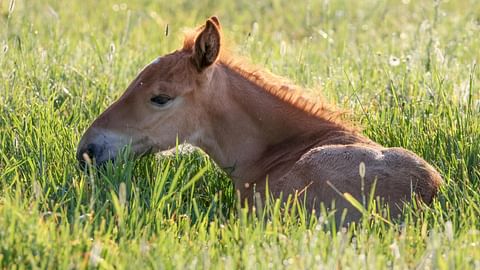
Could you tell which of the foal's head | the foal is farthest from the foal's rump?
the foal's head

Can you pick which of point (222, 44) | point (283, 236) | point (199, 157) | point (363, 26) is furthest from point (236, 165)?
point (363, 26)

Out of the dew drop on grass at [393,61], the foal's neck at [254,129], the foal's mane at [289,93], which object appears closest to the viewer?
the foal's neck at [254,129]

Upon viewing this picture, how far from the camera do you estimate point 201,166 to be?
616cm

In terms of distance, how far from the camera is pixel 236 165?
19.6ft

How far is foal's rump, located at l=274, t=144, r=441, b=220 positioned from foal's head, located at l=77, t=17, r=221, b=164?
0.80 m

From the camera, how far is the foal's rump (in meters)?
5.02

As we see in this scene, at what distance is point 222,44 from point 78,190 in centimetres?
149

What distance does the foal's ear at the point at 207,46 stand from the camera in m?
5.58

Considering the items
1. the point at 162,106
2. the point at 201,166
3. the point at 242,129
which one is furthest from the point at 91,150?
the point at 242,129

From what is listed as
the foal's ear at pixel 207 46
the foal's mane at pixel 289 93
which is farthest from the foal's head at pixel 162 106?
the foal's mane at pixel 289 93

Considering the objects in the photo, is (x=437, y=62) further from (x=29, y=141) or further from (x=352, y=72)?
(x=29, y=141)

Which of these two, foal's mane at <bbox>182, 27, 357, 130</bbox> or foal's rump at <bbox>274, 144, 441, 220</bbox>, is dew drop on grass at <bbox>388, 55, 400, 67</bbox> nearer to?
foal's mane at <bbox>182, 27, 357, 130</bbox>

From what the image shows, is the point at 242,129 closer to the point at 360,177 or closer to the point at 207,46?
the point at 207,46

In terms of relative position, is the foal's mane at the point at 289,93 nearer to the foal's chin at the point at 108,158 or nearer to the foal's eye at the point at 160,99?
the foal's eye at the point at 160,99
